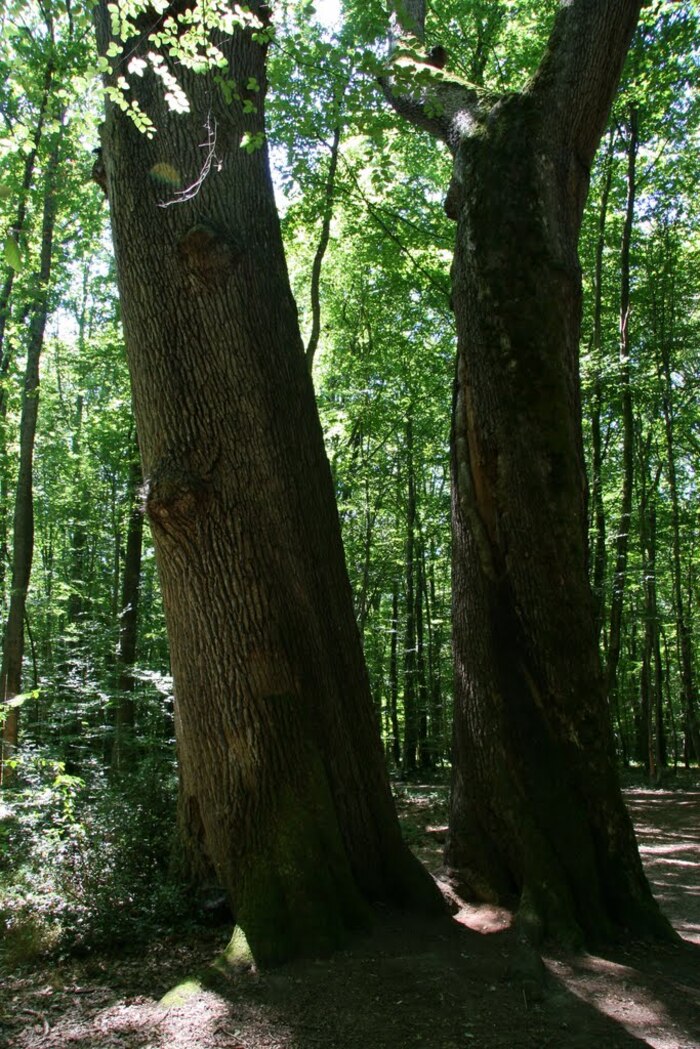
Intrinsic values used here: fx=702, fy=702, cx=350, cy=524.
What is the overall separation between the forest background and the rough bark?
1268 millimetres

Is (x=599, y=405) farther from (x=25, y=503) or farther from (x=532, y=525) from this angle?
(x=25, y=503)

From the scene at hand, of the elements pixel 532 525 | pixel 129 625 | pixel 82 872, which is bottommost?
pixel 82 872

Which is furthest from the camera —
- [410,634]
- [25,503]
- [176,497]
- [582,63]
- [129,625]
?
[410,634]

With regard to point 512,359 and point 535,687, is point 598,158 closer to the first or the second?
point 512,359

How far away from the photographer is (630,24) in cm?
510

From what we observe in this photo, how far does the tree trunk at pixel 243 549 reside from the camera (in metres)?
4.07

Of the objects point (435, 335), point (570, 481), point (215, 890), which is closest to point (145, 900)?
point (215, 890)

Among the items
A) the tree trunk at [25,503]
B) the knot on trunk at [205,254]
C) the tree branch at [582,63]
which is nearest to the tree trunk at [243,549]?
the knot on trunk at [205,254]

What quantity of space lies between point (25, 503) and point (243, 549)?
22.8ft

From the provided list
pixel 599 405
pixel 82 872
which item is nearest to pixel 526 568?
pixel 82 872

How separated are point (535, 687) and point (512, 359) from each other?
2263mm

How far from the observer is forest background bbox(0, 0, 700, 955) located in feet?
16.6

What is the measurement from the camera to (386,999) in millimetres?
3418

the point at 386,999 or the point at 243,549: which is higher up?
the point at 243,549
